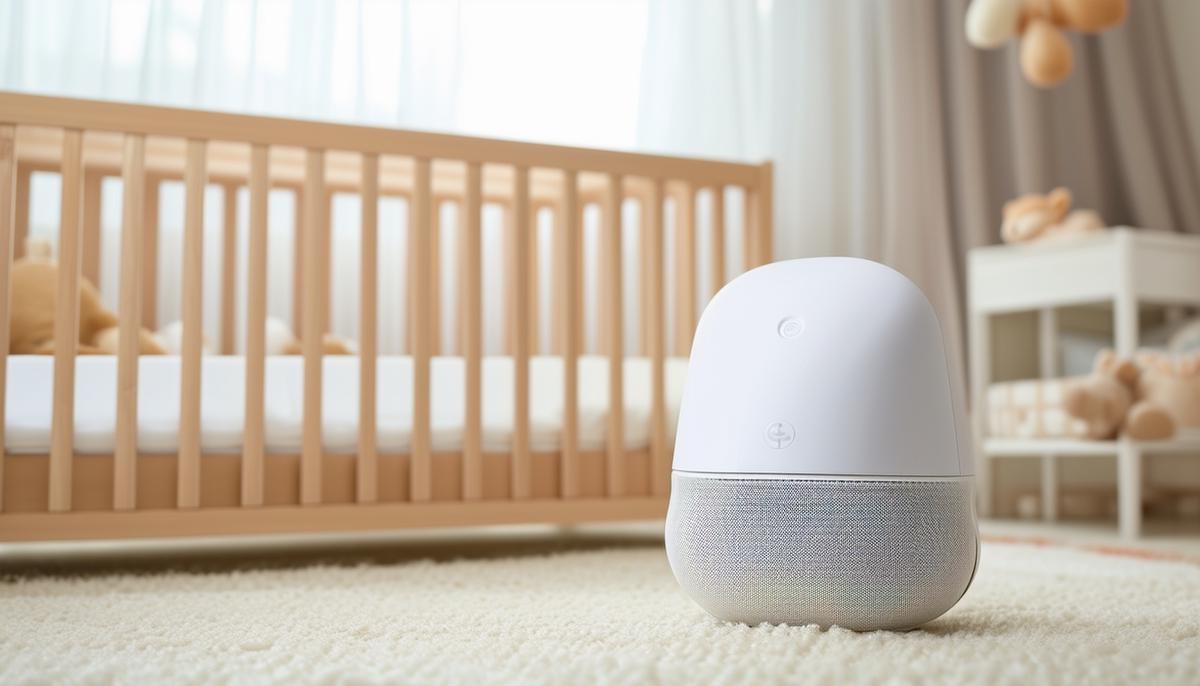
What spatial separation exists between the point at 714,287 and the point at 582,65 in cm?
100

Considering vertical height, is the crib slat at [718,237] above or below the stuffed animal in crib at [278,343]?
above

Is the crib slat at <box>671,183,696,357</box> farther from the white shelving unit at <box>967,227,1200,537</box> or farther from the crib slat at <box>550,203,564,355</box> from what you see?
the white shelving unit at <box>967,227,1200,537</box>

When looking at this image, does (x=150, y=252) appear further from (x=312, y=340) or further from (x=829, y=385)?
(x=829, y=385)

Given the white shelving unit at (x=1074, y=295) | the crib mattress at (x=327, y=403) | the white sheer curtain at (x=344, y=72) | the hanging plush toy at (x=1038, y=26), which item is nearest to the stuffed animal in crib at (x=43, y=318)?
the crib mattress at (x=327, y=403)

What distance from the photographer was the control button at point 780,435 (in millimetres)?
939

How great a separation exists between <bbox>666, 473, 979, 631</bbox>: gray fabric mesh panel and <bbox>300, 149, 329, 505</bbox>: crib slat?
72 centimetres

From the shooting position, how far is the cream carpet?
798mm

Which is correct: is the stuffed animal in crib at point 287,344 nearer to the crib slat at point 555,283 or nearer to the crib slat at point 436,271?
the crib slat at point 436,271

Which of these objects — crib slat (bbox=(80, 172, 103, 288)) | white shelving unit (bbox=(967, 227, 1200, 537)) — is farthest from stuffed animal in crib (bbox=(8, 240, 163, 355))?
white shelving unit (bbox=(967, 227, 1200, 537))

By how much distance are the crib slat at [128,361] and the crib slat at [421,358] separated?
350 millimetres

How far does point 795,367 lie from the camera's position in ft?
3.13

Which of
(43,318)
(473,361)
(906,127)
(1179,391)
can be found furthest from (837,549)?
(906,127)

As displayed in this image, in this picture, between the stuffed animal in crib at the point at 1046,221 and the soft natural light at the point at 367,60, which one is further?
the stuffed animal in crib at the point at 1046,221

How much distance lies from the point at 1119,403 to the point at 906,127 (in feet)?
3.09
